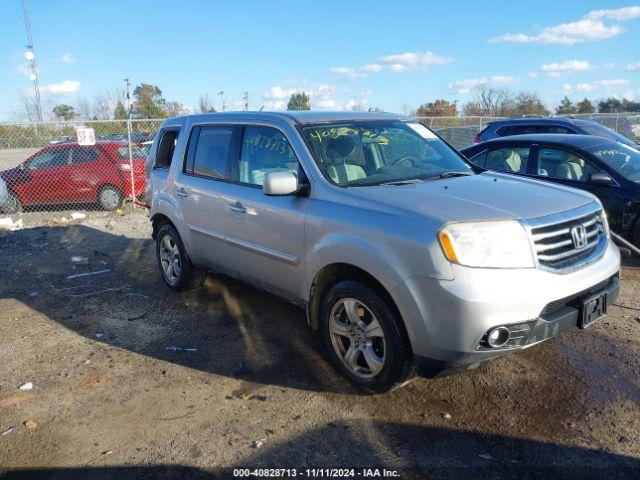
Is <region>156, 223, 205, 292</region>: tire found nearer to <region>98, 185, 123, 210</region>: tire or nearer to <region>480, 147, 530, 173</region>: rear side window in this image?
<region>480, 147, 530, 173</region>: rear side window

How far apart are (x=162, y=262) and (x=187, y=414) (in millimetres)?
3002

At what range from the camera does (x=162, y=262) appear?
634 centimetres

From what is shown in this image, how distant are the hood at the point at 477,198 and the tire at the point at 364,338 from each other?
2.06 feet

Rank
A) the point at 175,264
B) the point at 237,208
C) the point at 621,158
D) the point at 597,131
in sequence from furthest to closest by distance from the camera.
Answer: the point at 597,131
the point at 621,158
the point at 175,264
the point at 237,208

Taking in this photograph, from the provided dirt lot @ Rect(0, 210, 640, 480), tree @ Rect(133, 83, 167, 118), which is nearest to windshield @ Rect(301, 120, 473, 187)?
dirt lot @ Rect(0, 210, 640, 480)

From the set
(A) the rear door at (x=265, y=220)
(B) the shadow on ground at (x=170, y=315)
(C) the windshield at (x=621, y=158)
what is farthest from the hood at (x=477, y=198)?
(C) the windshield at (x=621, y=158)

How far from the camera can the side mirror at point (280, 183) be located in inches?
151

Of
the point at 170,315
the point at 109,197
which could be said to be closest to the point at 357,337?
the point at 170,315

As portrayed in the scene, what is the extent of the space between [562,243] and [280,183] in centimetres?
187

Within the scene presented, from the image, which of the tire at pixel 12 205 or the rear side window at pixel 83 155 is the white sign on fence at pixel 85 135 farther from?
the tire at pixel 12 205

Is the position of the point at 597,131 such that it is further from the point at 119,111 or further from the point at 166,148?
the point at 119,111

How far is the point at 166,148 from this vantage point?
20.1 ft

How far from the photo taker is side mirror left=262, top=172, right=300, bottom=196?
12.6ft

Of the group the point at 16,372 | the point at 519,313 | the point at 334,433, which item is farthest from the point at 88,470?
the point at 519,313
